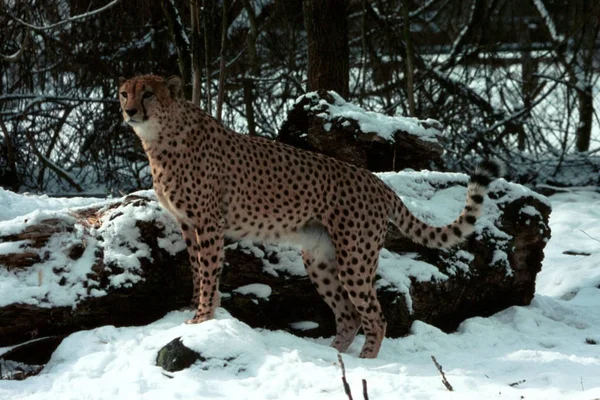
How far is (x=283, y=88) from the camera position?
9.67 m

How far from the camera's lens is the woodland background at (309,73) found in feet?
27.6

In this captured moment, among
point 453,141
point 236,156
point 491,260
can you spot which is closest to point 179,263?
point 236,156

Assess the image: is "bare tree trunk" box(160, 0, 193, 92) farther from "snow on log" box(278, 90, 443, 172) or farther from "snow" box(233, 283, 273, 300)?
"snow" box(233, 283, 273, 300)

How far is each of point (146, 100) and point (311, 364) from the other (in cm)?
157

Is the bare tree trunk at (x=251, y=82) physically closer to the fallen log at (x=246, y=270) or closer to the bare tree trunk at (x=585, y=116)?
the fallen log at (x=246, y=270)

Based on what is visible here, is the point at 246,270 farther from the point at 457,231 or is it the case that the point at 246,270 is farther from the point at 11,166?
the point at 11,166

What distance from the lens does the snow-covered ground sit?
3.45 metres

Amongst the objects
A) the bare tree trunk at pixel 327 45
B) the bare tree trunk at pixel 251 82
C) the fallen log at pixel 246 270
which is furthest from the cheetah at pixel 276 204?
the bare tree trunk at pixel 251 82

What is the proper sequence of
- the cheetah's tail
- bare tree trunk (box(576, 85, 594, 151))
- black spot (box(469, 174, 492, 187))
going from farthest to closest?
bare tree trunk (box(576, 85, 594, 151))
the cheetah's tail
black spot (box(469, 174, 492, 187))

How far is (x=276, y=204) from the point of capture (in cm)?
450

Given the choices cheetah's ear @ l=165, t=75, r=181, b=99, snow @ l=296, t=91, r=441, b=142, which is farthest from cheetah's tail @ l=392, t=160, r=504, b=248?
snow @ l=296, t=91, r=441, b=142

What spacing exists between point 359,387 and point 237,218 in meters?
1.32

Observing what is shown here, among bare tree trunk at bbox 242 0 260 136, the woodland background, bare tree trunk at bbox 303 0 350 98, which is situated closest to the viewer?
bare tree trunk at bbox 303 0 350 98

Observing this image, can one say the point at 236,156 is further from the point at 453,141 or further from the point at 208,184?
the point at 453,141
